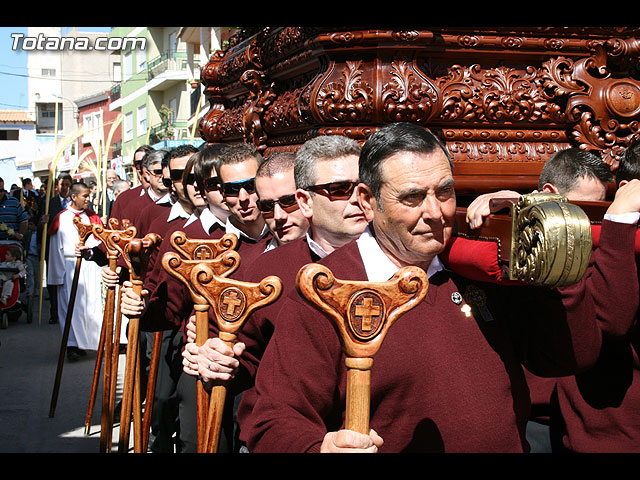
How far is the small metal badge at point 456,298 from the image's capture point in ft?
6.54

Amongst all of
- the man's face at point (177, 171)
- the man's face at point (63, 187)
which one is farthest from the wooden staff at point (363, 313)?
the man's face at point (63, 187)

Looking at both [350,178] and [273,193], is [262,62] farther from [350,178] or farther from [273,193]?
[350,178]

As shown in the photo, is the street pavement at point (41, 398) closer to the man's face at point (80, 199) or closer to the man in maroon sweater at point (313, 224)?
the man's face at point (80, 199)

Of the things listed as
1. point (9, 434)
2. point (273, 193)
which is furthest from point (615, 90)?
point (9, 434)

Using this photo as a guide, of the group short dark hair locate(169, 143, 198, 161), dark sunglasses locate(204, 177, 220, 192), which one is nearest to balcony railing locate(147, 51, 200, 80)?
short dark hair locate(169, 143, 198, 161)

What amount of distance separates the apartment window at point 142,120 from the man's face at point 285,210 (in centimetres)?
3598

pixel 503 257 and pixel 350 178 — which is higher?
pixel 350 178

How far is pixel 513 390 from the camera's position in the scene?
6.59 feet

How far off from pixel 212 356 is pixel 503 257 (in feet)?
3.36

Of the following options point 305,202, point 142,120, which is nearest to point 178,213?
point 305,202

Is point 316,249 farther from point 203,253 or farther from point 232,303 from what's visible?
point 232,303

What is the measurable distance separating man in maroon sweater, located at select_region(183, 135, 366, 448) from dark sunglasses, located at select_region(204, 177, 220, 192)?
4.36 ft

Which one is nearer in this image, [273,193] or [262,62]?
[273,193]

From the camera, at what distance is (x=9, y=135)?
2179 inches
